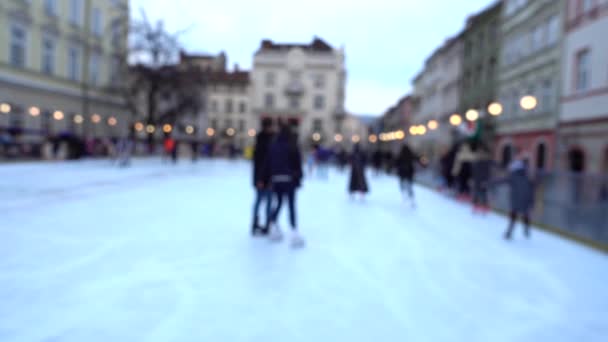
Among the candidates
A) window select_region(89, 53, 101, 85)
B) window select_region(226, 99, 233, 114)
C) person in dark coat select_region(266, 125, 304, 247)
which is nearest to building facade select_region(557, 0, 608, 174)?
person in dark coat select_region(266, 125, 304, 247)

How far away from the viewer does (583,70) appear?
60.1 ft

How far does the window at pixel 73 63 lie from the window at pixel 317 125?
86.4ft

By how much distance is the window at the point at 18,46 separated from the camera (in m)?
22.4

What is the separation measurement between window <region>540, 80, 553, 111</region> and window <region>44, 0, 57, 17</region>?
26.3 meters

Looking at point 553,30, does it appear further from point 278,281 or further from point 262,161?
point 278,281

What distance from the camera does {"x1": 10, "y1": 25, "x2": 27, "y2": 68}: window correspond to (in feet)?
73.5

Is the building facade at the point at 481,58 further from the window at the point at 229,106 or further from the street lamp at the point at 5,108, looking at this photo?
the window at the point at 229,106

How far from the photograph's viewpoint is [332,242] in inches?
260

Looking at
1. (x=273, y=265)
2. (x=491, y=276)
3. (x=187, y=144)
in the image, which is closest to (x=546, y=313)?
(x=491, y=276)

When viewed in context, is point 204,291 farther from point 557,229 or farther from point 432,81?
point 432,81

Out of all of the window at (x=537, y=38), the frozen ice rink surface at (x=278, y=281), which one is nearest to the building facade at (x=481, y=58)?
the window at (x=537, y=38)

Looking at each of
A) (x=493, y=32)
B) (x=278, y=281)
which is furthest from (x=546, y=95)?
(x=278, y=281)

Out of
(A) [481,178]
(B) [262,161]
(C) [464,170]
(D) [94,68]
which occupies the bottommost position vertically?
(A) [481,178]

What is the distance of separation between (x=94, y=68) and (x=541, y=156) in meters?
27.3
